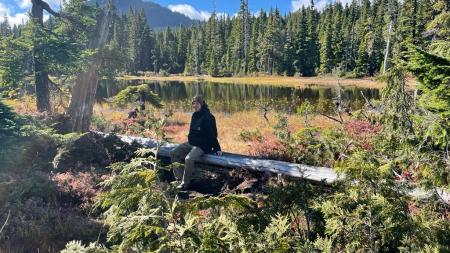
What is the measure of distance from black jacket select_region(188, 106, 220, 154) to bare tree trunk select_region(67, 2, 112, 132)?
5.53 m

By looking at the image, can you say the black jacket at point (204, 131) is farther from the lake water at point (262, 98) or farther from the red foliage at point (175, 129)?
the lake water at point (262, 98)

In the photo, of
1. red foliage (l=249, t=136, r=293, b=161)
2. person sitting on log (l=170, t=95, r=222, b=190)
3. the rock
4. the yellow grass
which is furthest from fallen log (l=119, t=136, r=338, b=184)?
the rock

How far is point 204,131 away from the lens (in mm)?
8961

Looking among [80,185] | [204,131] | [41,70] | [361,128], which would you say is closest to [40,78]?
[41,70]

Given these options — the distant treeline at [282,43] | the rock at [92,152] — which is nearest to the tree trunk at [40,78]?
the rock at [92,152]

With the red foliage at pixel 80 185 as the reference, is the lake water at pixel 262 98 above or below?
above

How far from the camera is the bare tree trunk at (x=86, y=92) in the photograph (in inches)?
512

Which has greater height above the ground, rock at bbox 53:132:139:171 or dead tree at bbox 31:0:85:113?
dead tree at bbox 31:0:85:113

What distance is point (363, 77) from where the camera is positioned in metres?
65.1

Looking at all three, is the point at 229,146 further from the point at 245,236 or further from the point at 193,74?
the point at 193,74

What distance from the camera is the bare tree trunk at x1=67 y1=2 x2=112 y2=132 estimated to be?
13000 mm

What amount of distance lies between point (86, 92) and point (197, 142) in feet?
19.9

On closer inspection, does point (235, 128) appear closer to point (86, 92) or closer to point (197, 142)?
point (86, 92)

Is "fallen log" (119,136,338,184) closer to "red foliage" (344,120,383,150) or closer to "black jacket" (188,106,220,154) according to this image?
"black jacket" (188,106,220,154)
